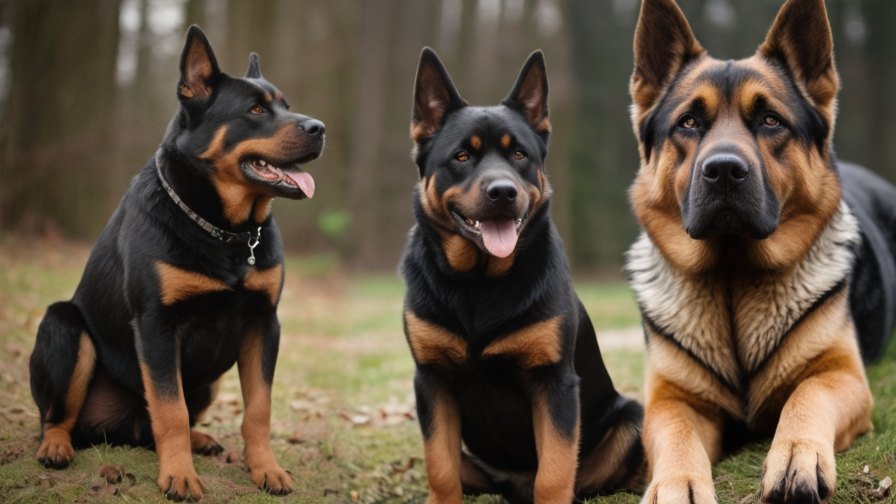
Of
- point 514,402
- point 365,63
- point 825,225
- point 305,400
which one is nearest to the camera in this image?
point 514,402

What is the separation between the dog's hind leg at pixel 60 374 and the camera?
3447mm

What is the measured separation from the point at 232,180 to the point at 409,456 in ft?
5.97

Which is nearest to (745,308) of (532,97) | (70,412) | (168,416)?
(532,97)

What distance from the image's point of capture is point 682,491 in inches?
116

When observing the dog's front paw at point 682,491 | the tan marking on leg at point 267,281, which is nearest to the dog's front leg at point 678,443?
the dog's front paw at point 682,491

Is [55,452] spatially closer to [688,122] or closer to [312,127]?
[312,127]

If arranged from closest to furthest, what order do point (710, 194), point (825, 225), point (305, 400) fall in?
point (710, 194)
point (825, 225)
point (305, 400)

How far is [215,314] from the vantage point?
3.41 metres

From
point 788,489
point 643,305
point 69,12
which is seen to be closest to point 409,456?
point 643,305

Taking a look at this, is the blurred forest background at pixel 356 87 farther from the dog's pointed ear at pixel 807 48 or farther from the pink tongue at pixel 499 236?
the dog's pointed ear at pixel 807 48

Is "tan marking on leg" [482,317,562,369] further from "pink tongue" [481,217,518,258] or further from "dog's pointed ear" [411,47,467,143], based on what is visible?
"dog's pointed ear" [411,47,467,143]

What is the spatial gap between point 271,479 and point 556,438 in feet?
4.05

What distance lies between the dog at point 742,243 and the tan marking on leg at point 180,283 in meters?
1.92

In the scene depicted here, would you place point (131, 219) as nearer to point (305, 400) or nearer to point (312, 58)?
point (305, 400)
